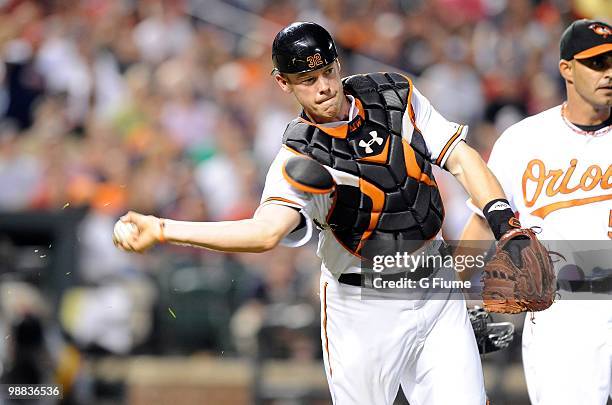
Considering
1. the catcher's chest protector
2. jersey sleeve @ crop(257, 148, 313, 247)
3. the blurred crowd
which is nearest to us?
jersey sleeve @ crop(257, 148, 313, 247)

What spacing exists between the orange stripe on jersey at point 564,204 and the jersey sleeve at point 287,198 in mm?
1252

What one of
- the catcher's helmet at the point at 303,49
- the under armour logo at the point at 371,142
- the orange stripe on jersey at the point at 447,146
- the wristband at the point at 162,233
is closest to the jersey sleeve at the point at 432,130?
the orange stripe on jersey at the point at 447,146

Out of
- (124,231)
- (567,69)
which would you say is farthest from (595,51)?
(124,231)

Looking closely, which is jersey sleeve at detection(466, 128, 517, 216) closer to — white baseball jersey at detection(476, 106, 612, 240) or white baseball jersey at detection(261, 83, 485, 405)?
white baseball jersey at detection(476, 106, 612, 240)

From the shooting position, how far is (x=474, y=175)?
4.62 metres

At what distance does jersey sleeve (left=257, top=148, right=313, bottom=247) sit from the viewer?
434cm

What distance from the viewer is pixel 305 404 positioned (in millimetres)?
8180

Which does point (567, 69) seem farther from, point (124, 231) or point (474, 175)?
point (124, 231)

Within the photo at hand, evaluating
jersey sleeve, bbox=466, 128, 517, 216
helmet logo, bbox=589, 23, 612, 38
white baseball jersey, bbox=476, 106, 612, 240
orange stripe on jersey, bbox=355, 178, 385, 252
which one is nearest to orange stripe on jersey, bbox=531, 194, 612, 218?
white baseball jersey, bbox=476, 106, 612, 240

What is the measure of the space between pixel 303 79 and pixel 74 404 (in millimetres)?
4533

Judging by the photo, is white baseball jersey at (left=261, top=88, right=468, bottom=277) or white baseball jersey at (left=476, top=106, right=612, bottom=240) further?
white baseball jersey at (left=476, top=106, right=612, bottom=240)

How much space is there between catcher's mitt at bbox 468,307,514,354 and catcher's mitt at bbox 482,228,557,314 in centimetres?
49

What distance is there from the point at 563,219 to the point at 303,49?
152 centimetres

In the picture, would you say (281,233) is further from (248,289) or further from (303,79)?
(248,289)
